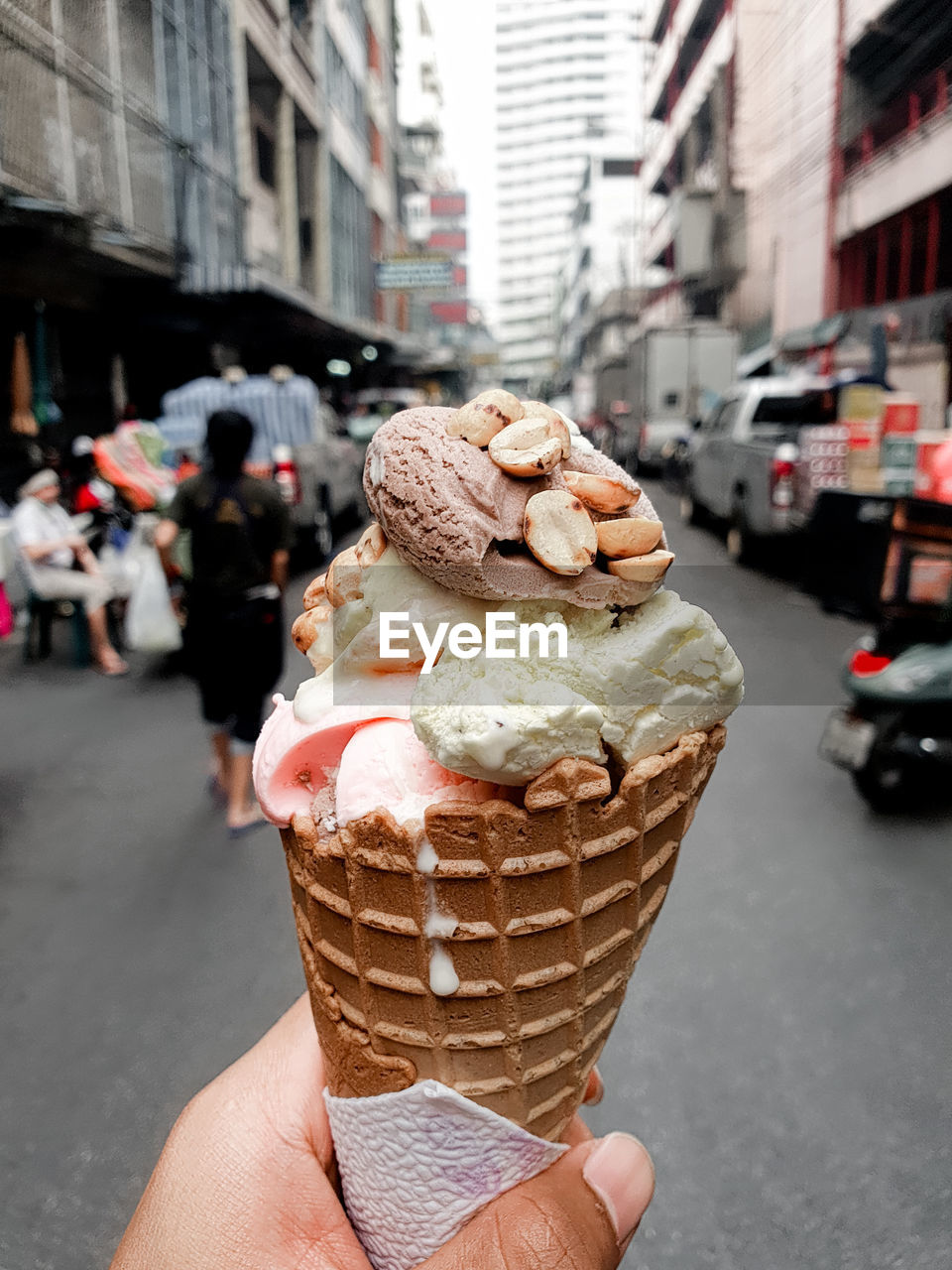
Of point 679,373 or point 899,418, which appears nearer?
point 899,418

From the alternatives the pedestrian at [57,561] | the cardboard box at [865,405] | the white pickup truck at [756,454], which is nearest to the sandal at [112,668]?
the pedestrian at [57,561]

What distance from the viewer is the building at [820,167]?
44.3ft

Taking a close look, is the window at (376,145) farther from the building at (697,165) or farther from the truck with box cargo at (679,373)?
the truck with box cargo at (679,373)

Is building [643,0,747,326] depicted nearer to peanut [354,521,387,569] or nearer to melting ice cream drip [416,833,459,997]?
peanut [354,521,387,569]

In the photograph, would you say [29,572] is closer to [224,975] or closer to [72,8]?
[224,975]

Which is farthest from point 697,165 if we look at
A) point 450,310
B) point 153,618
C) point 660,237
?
point 153,618

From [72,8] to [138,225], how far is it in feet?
7.77

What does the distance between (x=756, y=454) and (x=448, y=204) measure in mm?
40453

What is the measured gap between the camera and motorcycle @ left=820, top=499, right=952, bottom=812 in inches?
154

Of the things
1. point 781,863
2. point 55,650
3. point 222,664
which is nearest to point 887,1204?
point 781,863

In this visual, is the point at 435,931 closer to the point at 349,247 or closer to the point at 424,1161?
the point at 424,1161

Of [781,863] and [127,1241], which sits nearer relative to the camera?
[127,1241]

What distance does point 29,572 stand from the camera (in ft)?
21.6

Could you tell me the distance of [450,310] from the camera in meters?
43.0
